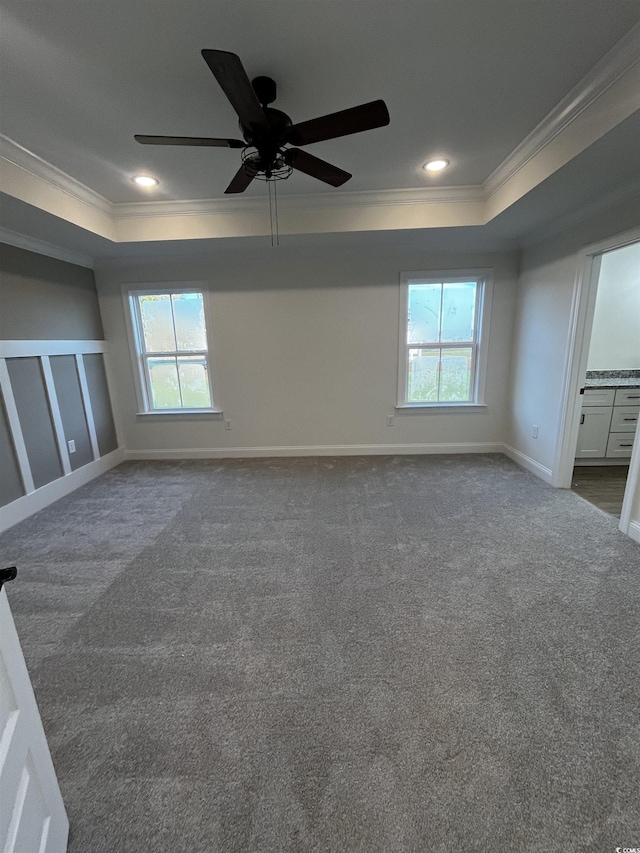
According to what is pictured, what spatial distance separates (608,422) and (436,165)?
120 inches

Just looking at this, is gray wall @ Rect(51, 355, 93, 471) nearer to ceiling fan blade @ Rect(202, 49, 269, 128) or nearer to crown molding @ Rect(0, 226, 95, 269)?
crown molding @ Rect(0, 226, 95, 269)

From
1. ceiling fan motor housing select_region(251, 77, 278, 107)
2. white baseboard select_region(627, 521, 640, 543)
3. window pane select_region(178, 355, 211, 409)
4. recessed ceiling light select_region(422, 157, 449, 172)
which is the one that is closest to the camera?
ceiling fan motor housing select_region(251, 77, 278, 107)

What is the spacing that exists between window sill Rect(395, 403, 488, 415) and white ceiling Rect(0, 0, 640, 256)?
7.31ft

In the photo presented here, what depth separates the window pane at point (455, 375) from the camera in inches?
160

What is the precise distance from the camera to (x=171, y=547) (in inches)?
96.5

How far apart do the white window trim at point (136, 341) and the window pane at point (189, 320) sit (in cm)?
8

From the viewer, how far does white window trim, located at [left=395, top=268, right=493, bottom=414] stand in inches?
151

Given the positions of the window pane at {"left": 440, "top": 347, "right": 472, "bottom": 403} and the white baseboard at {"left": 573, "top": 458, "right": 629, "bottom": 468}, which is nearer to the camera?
the white baseboard at {"left": 573, "top": 458, "right": 629, "bottom": 468}

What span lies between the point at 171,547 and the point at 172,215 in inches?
117

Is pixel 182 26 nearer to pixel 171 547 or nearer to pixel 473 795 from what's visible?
pixel 171 547

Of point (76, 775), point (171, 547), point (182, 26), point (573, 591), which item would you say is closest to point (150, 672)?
Answer: point (76, 775)

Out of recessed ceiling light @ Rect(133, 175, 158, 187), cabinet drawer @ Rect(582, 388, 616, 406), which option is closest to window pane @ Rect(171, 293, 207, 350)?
recessed ceiling light @ Rect(133, 175, 158, 187)

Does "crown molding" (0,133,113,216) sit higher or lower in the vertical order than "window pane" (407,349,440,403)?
higher

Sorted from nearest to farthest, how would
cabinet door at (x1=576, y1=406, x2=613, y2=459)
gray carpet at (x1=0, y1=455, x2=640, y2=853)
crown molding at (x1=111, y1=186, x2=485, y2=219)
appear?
gray carpet at (x1=0, y1=455, x2=640, y2=853) < crown molding at (x1=111, y1=186, x2=485, y2=219) < cabinet door at (x1=576, y1=406, x2=613, y2=459)
